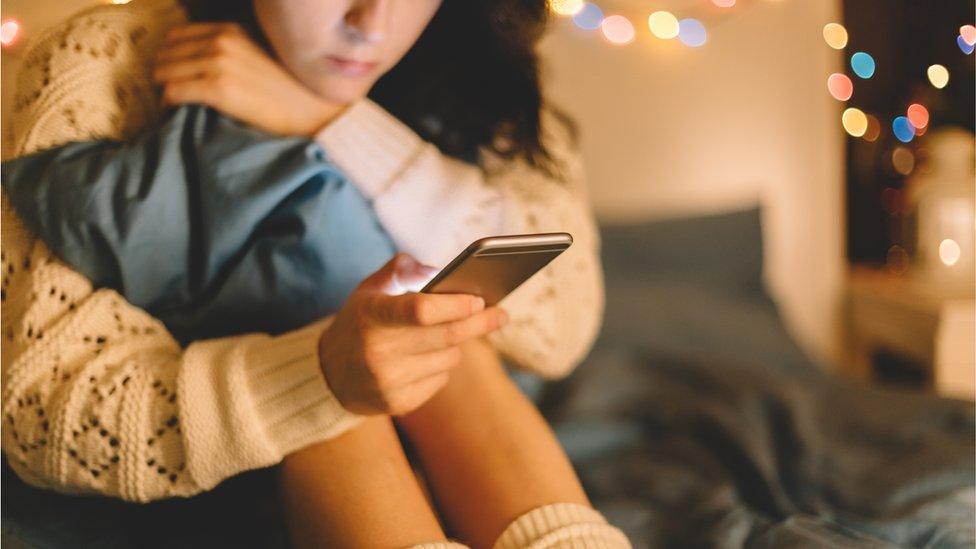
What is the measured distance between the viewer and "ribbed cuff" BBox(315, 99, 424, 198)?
0.64m

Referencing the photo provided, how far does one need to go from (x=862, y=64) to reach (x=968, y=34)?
0.24 meters

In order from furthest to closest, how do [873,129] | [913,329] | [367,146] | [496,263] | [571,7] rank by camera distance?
[873,129], [571,7], [913,329], [367,146], [496,263]

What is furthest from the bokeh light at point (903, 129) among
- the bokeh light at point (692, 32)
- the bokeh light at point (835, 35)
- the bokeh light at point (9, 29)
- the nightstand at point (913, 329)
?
the bokeh light at point (9, 29)

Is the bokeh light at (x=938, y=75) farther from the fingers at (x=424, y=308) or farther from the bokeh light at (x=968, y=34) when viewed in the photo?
the fingers at (x=424, y=308)

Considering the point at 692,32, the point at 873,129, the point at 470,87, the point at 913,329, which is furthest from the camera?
the point at 873,129

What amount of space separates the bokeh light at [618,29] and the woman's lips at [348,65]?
1.17 meters

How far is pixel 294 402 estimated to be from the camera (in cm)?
50

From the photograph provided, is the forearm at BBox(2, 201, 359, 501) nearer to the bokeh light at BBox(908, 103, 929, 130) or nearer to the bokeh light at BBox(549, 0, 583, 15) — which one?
the bokeh light at BBox(549, 0, 583, 15)

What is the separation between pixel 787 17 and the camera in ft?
5.66

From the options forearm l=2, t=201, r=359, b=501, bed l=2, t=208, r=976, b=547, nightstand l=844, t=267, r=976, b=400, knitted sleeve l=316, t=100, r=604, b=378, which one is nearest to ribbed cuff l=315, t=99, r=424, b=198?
knitted sleeve l=316, t=100, r=604, b=378

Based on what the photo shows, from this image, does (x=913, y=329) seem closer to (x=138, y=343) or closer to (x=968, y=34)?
(x=968, y=34)

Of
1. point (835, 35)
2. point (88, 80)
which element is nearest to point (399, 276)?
point (88, 80)

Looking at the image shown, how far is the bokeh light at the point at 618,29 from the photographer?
1665mm

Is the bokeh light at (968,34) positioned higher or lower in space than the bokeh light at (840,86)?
higher
